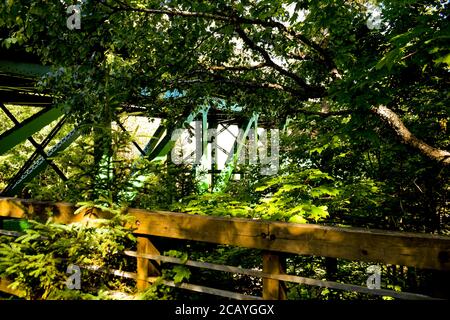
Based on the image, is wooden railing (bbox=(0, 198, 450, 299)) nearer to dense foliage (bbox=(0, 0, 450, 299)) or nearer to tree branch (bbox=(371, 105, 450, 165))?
dense foliage (bbox=(0, 0, 450, 299))

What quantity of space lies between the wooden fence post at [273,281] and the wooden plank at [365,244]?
0.10 m

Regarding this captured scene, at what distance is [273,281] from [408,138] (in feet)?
12.2

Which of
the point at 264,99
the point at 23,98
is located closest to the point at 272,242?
the point at 264,99

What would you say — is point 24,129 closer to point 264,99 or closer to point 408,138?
point 264,99

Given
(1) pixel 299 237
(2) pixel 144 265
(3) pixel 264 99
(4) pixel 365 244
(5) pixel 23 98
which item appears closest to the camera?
(4) pixel 365 244

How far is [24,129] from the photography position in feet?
22.2

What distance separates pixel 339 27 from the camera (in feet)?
20.6

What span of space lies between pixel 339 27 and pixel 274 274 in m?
5.05

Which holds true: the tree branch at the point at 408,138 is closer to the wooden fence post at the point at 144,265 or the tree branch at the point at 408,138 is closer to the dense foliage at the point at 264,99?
the dense foliage at the point at 264,99

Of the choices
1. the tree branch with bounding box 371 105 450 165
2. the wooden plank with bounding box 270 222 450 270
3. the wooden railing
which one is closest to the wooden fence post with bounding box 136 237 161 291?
the wooden railing

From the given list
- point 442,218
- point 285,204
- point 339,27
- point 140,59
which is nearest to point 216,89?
point 140,59

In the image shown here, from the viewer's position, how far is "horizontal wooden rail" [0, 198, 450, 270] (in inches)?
82.3

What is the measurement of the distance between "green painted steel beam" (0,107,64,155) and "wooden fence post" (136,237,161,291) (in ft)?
14.0
